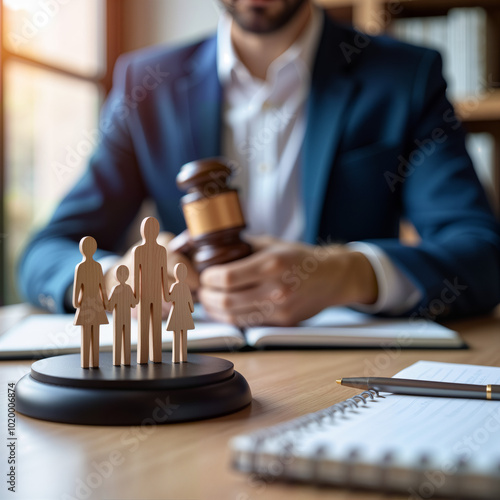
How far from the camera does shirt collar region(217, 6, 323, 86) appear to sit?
1646 millimetres

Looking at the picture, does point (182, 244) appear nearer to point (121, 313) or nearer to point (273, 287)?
point (273, 287)

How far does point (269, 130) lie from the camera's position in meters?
1.70

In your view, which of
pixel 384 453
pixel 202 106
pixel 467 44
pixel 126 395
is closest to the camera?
pixel 384 453

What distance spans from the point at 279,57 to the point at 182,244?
33.0 inches

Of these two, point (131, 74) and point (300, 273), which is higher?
point (131, 74)

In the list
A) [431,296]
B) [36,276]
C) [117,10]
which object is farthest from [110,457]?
[117,10]

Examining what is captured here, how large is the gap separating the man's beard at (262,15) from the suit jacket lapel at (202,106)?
4.9 inches

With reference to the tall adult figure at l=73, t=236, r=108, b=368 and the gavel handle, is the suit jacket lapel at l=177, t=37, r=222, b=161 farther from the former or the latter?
the tall adult figure at l=73, t=236, r=108, b=368

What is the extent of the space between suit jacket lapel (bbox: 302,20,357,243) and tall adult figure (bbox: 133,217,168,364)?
947 millimetres

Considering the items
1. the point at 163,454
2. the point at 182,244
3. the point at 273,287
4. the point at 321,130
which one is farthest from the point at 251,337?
the point at 321,130

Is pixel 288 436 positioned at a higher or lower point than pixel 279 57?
lower

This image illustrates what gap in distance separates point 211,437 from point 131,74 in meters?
1.45

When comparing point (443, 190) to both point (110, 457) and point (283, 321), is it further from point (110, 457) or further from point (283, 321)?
point (110, 457)

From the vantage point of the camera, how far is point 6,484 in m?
0.38
